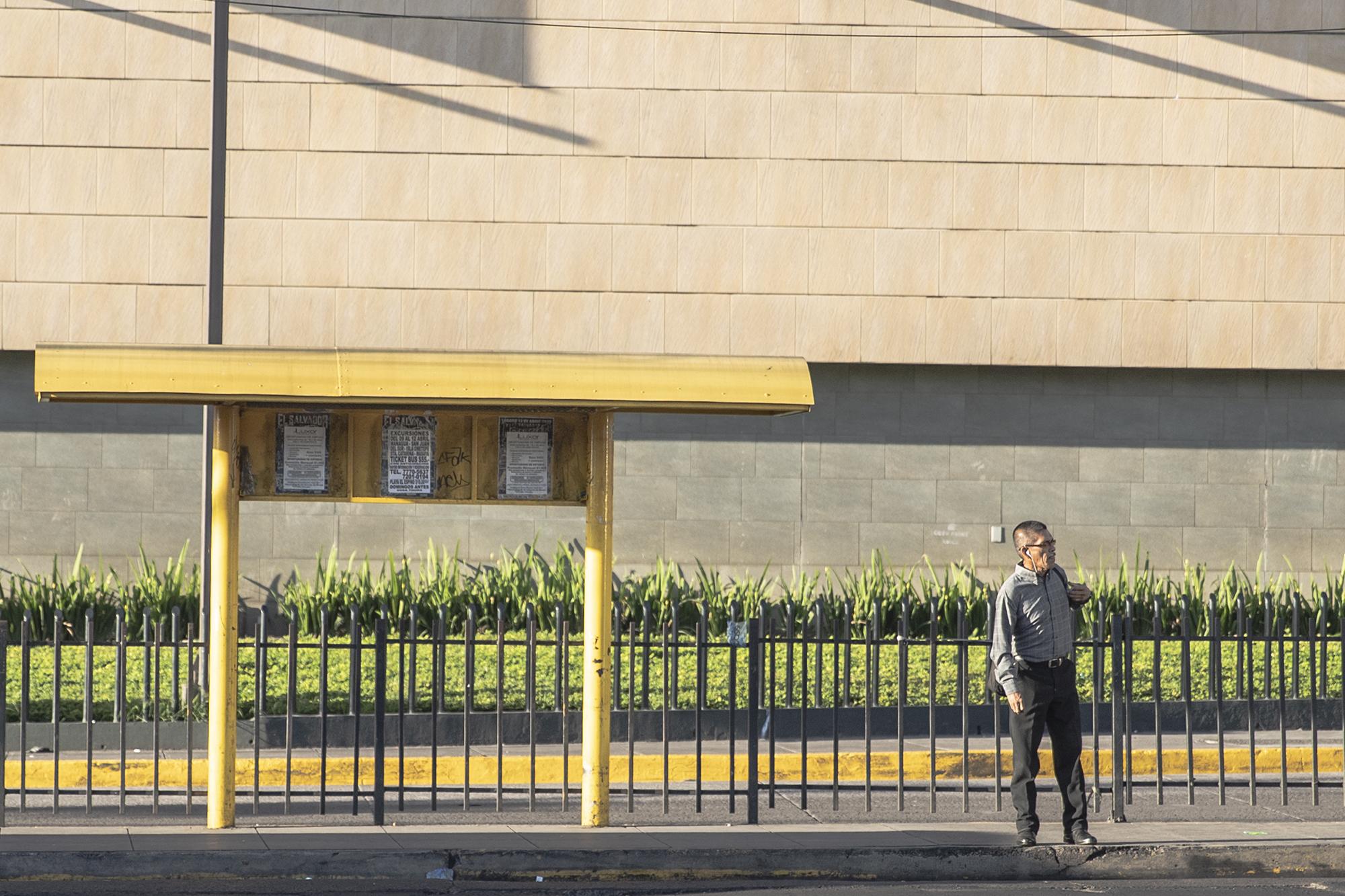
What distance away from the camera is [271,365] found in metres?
8.02

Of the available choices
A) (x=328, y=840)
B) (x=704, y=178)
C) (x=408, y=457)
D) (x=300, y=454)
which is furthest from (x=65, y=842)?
(x=704, y=178)

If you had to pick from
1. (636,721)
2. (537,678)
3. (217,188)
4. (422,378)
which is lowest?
(636,721)

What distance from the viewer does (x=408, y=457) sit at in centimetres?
882

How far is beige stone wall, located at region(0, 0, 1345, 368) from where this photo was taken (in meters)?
17.5

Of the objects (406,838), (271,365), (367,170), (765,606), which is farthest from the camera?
(367,170)

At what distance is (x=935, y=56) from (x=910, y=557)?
5.45m

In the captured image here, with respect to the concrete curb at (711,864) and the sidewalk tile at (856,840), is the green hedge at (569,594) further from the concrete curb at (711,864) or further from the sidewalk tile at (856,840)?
the concrete curb at (711,864)

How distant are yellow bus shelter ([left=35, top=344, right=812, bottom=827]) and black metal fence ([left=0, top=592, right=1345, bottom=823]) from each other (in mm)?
679

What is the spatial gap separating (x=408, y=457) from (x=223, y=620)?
1.27 m

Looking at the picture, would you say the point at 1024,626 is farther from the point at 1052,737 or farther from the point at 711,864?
the point at 711,864

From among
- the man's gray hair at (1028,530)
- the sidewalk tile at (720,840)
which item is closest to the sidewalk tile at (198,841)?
the sidewalk tile at (720,840)

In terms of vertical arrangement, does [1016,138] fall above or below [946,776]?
above

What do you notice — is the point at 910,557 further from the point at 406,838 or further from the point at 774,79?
the point at 406,838

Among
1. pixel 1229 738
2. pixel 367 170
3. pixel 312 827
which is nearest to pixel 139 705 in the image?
pixel 312 827
